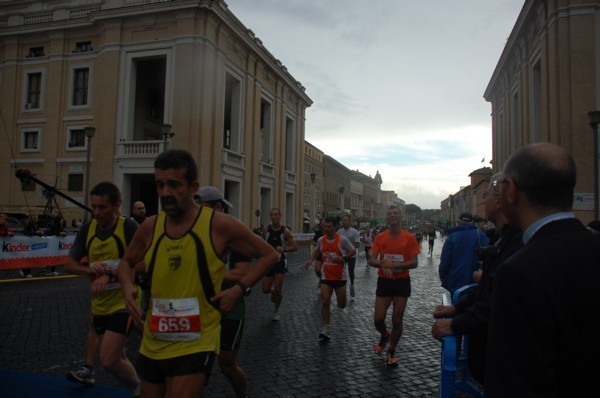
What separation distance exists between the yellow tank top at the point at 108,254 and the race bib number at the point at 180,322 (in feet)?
6.07

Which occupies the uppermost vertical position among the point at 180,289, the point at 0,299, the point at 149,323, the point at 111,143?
the point at 111,143

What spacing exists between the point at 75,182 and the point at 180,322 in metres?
31.0

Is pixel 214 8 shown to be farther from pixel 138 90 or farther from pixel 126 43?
pixel 138 90

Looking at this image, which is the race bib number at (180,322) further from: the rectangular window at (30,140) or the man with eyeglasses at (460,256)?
the rectangular window at (30,140)

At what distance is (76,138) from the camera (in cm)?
3073

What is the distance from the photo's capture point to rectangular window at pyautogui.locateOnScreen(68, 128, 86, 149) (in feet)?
99.6

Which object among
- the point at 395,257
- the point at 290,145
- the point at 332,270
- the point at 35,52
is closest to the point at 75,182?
the point at 35,52

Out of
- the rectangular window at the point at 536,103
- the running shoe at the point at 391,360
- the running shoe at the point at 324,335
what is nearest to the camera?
the running shoe at the point at 391,360

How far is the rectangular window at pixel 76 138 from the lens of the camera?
3037cm

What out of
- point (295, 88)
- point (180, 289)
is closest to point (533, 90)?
point (295, 88)

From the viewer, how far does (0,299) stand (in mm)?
10234

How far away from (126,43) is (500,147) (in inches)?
1483

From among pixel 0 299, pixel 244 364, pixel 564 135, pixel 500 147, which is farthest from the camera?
pixel 500 147

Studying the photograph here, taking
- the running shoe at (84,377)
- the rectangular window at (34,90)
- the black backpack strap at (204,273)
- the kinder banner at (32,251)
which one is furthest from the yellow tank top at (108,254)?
the rectangular window at (34,90)
